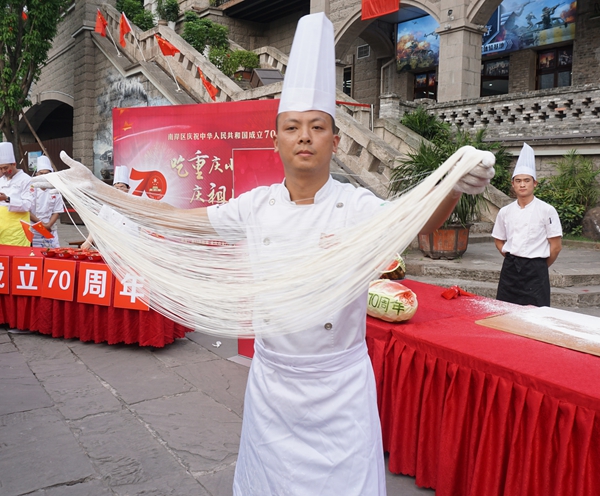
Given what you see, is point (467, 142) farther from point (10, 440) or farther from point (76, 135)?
point (76, 135)

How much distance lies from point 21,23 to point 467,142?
12.1m

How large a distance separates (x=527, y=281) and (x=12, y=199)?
16.1ft

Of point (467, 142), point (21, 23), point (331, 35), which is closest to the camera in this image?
point (331, 35)

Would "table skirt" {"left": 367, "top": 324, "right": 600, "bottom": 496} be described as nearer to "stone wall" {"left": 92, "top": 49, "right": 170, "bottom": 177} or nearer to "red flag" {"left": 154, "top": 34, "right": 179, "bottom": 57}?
"red flag" {"left": 154, "top": 34, "right": 179, "bottom": 57}

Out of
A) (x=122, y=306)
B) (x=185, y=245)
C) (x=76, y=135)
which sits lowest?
A: (x=122, y=306)

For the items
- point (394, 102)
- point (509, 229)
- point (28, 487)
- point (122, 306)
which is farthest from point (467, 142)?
point (28, 487)

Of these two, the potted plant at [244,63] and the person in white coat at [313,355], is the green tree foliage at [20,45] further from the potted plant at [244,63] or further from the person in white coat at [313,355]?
the person in white coat at [313,355]

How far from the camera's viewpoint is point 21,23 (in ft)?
45.0

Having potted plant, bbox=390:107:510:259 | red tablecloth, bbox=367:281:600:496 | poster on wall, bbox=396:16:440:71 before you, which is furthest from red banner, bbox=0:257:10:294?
poster on wall, bbox=396:16:440:71

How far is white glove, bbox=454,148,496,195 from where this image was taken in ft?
4.09

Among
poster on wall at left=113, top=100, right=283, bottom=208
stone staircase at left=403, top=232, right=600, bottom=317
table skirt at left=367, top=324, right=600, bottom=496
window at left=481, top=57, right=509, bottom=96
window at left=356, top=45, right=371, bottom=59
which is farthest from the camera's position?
window at left=356, top=45, right=371, bottom=59

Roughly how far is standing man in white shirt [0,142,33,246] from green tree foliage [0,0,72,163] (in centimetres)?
1014

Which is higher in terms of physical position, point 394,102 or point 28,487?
point 394,102

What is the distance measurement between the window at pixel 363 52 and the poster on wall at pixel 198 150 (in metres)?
12.5
